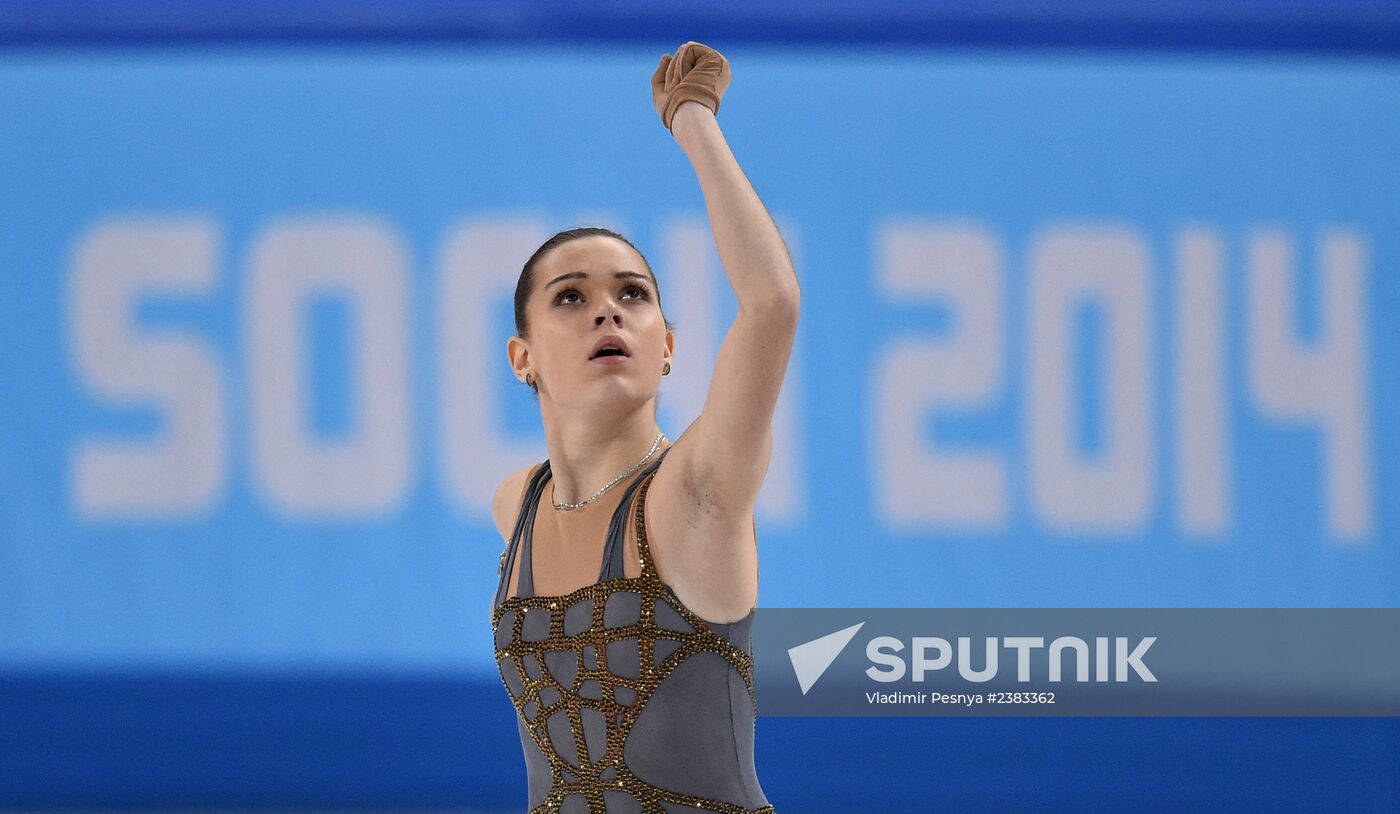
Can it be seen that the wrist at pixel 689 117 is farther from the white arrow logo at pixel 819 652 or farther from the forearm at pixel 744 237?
the white arrow logo at pixel 819 652

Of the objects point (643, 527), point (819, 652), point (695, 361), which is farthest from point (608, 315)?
point (819, 652)

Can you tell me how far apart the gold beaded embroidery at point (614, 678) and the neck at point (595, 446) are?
3.3 inches

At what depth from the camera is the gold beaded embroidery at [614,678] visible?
73.8 inches

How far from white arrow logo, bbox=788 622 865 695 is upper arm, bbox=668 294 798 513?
2500 mm

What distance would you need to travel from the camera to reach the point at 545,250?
214 centimetres

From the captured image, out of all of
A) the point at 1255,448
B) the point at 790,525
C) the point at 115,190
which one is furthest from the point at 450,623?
the point at 1255,448

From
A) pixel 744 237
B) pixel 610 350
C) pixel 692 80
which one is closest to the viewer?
pixel 744 237

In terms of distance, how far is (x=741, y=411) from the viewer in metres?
1.70

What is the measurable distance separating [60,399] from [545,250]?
2.89m

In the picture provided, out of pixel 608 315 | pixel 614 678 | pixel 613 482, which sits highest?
pixel 608 315

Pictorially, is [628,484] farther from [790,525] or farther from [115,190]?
[115,190]

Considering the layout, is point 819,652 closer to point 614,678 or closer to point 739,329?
point 614,678

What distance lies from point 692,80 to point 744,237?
267mm

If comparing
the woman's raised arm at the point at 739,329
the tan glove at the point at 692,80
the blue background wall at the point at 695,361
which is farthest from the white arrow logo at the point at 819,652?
the tan glove at the point at 692,80
